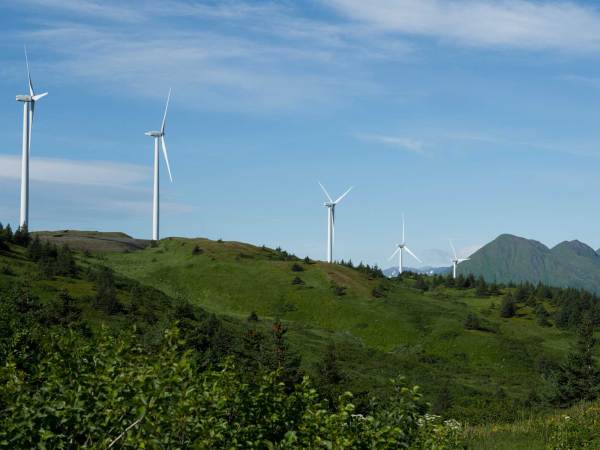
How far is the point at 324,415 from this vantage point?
1511 cm

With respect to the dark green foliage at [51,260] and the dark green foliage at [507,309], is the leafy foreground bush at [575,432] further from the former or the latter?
the dark green foliage at [507,309]

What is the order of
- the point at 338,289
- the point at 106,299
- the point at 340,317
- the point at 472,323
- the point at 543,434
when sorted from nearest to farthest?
the point at 543,434
the point at 106,299
the point at 472,323
the point at 340,317
the point at 338,289

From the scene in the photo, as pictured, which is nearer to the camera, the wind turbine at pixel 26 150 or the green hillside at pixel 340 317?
the green hillside at pixel 340 317

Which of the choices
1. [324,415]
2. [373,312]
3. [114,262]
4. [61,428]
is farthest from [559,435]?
[114,262]

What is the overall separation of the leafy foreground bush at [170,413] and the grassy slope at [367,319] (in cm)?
5108

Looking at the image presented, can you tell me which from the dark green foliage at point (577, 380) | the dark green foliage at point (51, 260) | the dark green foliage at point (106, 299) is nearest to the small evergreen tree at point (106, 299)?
the dark green foliage at point (106, 299)

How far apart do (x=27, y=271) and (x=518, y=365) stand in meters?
55.4

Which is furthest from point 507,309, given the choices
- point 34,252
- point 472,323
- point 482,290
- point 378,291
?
point 34,252

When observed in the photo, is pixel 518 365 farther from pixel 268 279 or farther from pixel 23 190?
pixel 23 190

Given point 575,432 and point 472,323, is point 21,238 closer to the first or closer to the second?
point 472,323

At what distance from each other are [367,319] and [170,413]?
319 feet

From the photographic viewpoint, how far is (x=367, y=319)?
360ft

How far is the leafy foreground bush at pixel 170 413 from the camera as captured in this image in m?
13.5

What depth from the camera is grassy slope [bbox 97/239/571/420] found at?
82.4m
